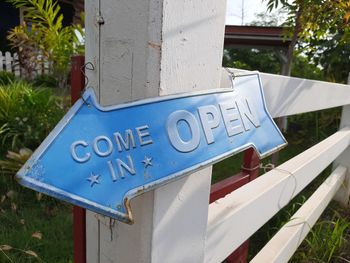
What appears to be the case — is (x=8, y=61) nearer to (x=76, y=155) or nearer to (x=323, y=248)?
(x=323, y=248)

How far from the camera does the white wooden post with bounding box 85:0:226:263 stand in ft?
2.32

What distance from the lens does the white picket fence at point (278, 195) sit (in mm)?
1098

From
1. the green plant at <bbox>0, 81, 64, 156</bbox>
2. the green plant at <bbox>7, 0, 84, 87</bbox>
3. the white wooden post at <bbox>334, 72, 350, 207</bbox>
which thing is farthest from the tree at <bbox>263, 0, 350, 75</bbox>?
the green plant at <bbox>0, 81, 64, 156</bbox>

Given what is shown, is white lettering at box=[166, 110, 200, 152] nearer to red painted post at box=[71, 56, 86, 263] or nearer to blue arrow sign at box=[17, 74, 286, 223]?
blue arrow sign at box=[17, 74, 286, 223]

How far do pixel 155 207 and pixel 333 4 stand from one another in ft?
9.24

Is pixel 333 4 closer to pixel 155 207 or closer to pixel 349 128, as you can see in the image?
pixel 349 128

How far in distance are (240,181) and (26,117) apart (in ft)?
9.91

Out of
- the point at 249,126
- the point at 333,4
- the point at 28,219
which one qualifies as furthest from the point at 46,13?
the point at 249,126

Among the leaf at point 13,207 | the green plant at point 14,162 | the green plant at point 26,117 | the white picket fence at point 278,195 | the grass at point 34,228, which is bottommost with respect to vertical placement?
the grass at point 34,228

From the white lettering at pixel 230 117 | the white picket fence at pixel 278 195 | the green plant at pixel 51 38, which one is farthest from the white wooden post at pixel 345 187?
the white lettering at pixel 230 117

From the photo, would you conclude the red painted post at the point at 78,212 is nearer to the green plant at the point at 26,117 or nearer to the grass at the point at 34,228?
the grass at the point at 34,228

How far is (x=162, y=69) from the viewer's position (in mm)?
709

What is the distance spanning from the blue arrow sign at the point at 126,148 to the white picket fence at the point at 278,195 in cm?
23

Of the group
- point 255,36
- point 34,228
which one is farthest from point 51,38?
point 255,36
